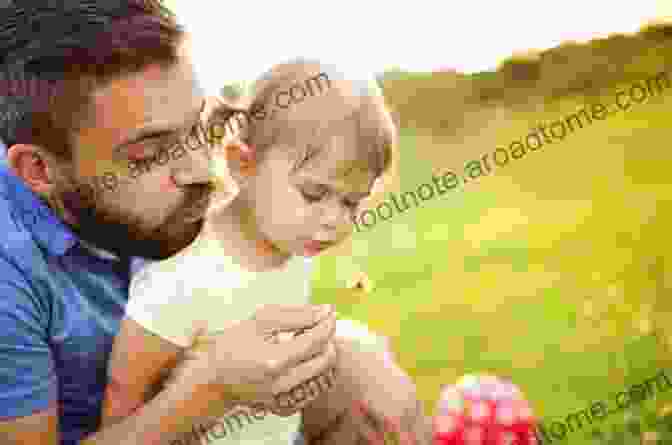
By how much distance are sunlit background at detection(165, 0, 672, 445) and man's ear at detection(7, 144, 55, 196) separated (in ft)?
1.14

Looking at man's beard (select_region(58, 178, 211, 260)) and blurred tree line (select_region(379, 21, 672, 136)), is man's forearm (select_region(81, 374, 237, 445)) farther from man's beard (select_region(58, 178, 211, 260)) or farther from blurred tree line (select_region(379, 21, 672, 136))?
blurred tree line (select_region(379, 21, 672, 136))

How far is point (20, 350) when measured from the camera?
3.55 feet

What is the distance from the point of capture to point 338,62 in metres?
1.15

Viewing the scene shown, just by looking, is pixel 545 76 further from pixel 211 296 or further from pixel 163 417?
pixel 163 417

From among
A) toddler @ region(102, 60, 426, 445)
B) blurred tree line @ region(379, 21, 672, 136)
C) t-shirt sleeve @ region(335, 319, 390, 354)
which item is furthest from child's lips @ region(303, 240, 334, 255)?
blurred tree line @ region(379, 21, 672, 136)

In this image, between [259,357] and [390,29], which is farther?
[390,29]

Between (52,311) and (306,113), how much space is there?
454mm

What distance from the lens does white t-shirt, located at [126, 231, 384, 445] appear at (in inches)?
43.6

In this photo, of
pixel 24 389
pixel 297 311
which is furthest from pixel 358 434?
pixel 24 389

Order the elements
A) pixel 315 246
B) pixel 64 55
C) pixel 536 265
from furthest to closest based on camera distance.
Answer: pixel 536 265 → pixel 315 246 → pixel 64 55

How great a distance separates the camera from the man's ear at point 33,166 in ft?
3.61

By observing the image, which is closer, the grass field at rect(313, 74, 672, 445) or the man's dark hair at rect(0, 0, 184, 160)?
the man's dark hair at rect(0, 0, 184, 160)

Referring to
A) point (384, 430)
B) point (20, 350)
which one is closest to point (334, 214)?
point (384, 430)

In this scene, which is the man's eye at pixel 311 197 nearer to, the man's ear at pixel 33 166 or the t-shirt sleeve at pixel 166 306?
the t-shirt sleeve at pixel 166 306
